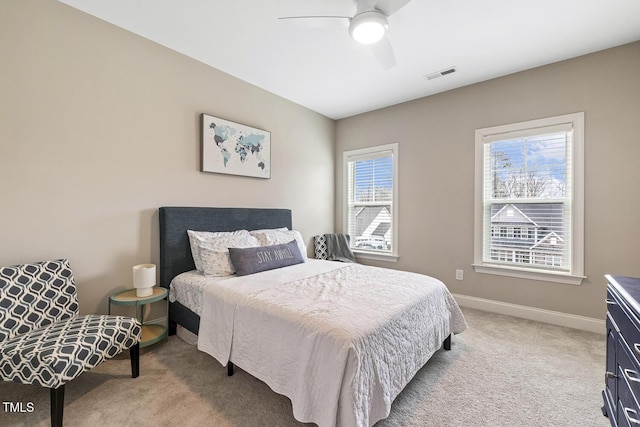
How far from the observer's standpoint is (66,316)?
1.95 metres

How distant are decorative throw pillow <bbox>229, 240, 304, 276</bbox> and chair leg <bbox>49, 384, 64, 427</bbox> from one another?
4.21ft

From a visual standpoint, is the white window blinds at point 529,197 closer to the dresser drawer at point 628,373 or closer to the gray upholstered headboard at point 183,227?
the dresser drawer at point 628,373

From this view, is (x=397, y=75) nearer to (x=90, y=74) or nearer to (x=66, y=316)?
(x=90, y=74)

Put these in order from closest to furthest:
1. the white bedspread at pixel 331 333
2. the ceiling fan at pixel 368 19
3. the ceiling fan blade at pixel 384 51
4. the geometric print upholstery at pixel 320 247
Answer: the white bedspread at pixel 331 333, the ceiling fan at pixel 368 19, the ceiling fan blade at pixel 384 51, the geometric print upholstery at pixel 320 247

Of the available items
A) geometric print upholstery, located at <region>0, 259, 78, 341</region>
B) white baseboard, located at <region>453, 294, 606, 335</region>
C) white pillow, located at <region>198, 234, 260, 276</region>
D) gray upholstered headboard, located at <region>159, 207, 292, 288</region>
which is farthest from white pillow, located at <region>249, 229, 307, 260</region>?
white baseboard, located at <region>453, 294, 606, 335</region>

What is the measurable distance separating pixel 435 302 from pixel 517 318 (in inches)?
66.0

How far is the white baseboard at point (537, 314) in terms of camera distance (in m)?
2.69

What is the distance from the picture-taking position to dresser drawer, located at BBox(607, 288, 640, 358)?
3.48 feet

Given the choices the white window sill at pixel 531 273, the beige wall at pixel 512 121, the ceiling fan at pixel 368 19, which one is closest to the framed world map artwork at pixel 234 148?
the ceiling fan at pixel 368 19

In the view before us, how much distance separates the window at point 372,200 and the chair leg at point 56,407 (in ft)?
11.7

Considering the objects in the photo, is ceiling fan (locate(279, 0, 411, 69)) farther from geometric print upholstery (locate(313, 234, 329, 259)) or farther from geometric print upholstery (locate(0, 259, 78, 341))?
geometric print upholstery (locate(313, 234, 329, 259))

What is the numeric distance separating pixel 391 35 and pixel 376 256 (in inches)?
113

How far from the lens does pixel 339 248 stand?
430cm

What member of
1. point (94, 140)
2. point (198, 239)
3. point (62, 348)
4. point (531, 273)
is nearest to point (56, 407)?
point (62, 348)
